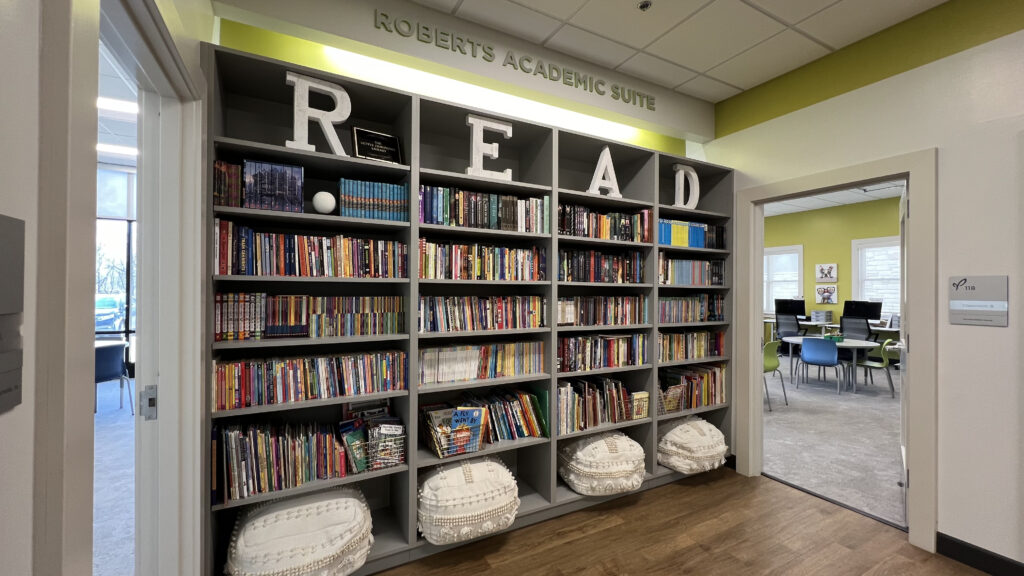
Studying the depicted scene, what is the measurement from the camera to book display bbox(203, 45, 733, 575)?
73.9 inches

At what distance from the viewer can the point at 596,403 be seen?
2758 mm

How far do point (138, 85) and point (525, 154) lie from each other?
2.00 meters

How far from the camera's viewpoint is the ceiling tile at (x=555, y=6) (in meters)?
2.31

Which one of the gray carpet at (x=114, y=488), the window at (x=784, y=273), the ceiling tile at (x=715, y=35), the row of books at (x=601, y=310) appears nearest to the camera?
the gray carpet at (x=114, y=488)

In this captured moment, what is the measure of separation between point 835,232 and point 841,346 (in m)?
3.63

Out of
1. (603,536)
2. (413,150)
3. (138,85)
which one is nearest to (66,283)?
(138,85)

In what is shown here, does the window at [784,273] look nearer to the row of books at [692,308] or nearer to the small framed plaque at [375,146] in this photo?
the row of books at [692,308]

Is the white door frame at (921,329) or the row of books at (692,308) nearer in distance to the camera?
the white door frame at (921,329)

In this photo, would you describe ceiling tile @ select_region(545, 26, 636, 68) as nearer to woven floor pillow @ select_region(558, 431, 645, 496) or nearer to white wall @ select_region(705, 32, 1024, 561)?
white wall @ select_region(705, 32, 1024, 561)

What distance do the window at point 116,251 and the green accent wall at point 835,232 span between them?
31.8 ft

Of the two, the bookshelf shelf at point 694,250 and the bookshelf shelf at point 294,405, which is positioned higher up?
the bookshelf shelf at point 694,250

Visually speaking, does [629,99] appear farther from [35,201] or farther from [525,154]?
[35,201]

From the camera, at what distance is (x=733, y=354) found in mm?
3318

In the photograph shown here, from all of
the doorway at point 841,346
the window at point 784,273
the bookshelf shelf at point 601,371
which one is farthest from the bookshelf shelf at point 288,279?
the window at point 784,273
